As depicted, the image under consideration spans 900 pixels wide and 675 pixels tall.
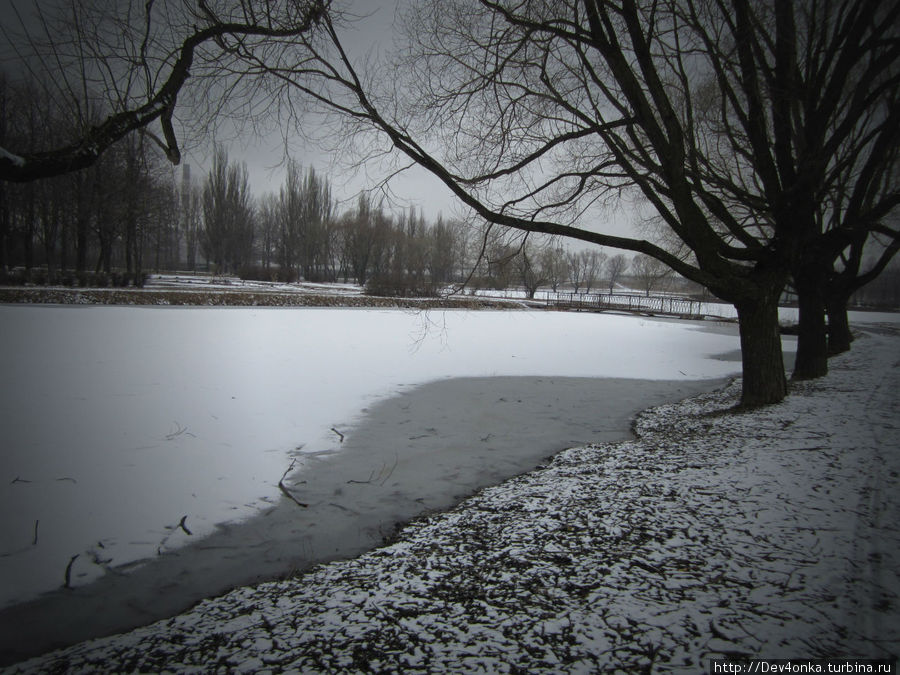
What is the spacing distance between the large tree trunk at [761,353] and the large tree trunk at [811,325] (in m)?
2.83

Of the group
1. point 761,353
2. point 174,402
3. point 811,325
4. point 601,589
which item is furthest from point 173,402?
point 811,325

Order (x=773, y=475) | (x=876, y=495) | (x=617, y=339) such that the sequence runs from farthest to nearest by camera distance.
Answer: (x=617, y=339) < (x=773, y=475) < (x=876, y=495)

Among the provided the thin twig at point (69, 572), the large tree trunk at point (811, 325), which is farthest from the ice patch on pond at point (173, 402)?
the large tree trunk at point (811, 325)

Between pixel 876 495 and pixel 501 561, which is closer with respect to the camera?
pixel 501 561

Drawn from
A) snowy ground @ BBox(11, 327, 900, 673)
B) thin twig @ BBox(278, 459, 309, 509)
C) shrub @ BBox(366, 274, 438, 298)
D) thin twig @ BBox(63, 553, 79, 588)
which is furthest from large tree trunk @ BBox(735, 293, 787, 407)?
shrub @ BBox(366, 274, 438, 298)

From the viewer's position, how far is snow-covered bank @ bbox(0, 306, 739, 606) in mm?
3336

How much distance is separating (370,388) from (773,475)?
627 cm

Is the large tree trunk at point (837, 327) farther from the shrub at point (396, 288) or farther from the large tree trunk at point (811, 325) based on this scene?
the shrub at point (396, 288)

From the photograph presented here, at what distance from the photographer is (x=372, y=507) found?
12.3 ft

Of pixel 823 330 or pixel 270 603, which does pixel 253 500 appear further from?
pixel 823 330

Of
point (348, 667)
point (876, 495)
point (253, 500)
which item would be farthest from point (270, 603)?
point (876, 495)

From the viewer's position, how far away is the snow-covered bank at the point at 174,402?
3.34 metres

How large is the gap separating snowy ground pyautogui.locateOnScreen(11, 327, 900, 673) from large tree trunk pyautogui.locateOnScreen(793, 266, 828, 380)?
5.20 meters

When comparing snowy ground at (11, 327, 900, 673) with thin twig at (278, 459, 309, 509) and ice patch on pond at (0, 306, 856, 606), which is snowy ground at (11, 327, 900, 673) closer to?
thin twig at (278, 459, 309, 509)
